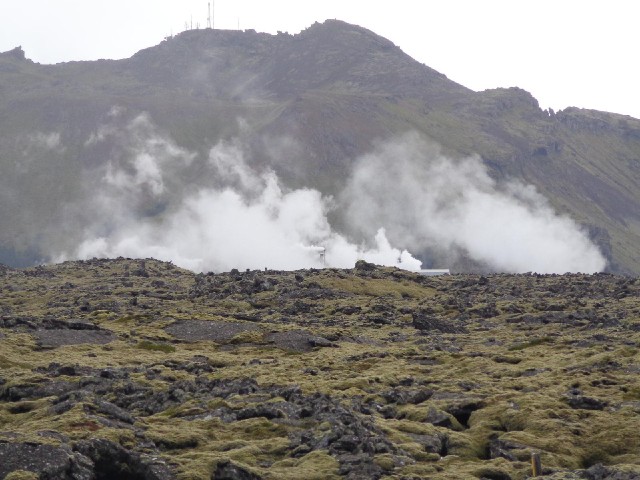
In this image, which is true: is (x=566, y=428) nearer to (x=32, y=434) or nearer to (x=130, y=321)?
(x=32, y=434)

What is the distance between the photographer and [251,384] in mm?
41562

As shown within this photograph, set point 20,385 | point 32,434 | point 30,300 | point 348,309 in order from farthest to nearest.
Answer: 1. point 30,300
2. point 348,309
3. point 20,385
4. point 32,434

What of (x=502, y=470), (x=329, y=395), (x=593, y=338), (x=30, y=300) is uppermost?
(x=30, y=300)

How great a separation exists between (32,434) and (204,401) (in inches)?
462

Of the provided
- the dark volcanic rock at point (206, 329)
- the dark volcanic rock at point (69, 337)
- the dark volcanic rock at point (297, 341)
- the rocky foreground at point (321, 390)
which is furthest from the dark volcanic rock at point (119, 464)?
the dark volcanic rock at point (206, 329)

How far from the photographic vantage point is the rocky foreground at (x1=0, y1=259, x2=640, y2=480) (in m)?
27.6

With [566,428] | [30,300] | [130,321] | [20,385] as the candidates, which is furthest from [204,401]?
[30,300]

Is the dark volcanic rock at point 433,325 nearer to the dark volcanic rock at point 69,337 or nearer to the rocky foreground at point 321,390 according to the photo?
the rocky foreground at point 321,390

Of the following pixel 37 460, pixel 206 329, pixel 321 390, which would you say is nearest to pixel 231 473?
pixel 37 460

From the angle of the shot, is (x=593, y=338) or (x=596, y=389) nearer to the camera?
(x=596, y=389)

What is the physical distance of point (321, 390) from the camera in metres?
41.5

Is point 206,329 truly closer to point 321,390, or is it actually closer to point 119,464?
point 321,390

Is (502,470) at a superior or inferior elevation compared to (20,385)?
inferior

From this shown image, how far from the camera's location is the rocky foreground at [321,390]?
1086 inches
